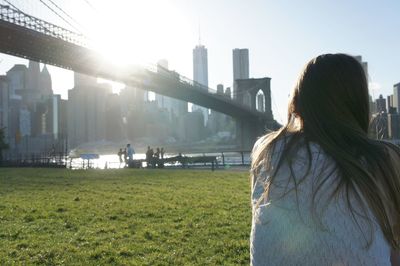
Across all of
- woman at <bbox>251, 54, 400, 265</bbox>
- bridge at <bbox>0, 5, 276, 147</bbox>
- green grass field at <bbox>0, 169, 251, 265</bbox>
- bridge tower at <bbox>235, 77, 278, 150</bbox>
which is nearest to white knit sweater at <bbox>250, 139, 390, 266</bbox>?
woman at <bbox>251, 54, 400, 265</bbox>

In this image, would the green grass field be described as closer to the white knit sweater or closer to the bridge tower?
the white knit sweater

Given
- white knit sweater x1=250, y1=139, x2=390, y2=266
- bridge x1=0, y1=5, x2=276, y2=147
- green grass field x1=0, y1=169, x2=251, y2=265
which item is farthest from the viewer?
bridge x1=0, y1=5, x2=276, y2=147

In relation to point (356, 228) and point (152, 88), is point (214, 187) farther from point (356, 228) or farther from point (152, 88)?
point (152, 88)

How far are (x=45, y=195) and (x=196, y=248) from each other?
18.1 feet

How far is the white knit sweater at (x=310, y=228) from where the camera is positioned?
132 cm

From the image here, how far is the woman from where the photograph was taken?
1330mm

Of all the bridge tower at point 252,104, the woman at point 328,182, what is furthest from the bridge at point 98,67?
the woman at point 328,182

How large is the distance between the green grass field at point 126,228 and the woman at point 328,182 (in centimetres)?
302

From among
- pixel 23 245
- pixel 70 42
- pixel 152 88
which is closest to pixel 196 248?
pixel 23 245

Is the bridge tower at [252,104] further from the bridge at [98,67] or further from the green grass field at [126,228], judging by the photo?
the green grass field at [126,228]

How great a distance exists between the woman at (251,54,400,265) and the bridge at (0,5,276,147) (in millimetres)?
18287

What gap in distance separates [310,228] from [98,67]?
31969 mm

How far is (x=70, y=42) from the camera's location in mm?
28359

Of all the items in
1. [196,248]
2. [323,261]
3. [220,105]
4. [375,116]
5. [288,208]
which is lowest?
[196,248]
